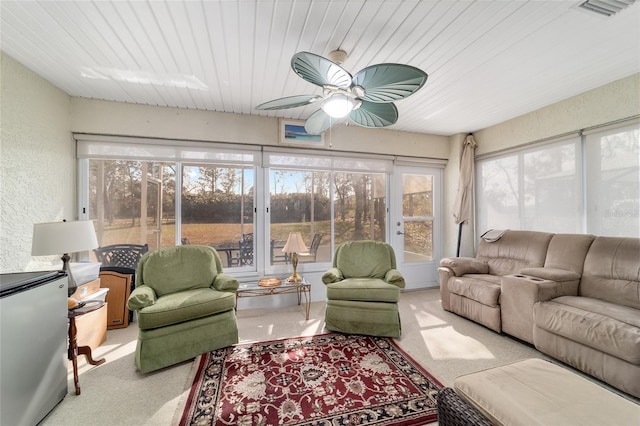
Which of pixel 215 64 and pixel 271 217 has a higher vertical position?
pixel 215 64

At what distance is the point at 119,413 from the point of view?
1597mm

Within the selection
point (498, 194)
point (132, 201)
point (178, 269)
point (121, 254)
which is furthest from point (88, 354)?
point (498, 194)

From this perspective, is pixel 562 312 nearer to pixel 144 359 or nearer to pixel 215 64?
pixel 144 359

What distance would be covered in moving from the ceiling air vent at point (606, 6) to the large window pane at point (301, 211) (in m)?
2.81

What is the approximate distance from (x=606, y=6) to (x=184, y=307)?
356 cm

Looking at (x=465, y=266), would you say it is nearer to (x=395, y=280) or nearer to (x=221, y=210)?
(x=395, y=280)

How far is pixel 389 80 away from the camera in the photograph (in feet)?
4.66

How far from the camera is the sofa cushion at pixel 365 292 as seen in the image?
8.40ft

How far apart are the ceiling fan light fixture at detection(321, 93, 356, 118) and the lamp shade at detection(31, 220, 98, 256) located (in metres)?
2.06

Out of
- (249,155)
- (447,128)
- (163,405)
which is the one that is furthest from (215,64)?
(447,128)

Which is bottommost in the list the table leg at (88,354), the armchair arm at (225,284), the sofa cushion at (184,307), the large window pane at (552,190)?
the table leg at (88,354)

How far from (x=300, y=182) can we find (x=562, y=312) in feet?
9.98

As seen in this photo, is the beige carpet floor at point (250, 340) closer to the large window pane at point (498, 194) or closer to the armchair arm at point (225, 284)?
the armchair arm at point (225, 284)

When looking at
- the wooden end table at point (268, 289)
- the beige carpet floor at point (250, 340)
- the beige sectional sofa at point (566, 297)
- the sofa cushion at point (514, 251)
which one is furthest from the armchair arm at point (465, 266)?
the wooden end table at point (268, 289)
